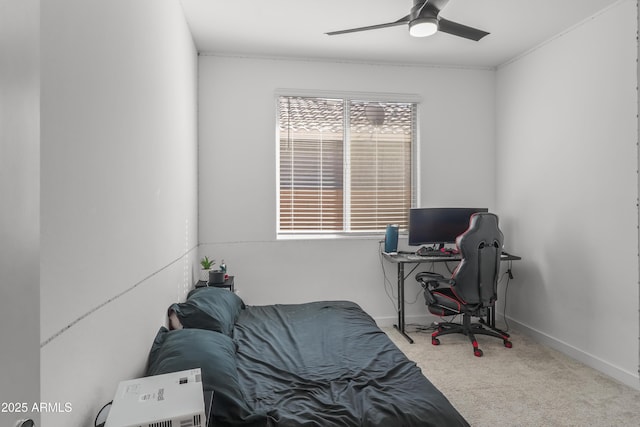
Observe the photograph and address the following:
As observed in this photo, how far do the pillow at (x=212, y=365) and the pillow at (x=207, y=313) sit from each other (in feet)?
1.03

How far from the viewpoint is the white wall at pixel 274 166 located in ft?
13.1

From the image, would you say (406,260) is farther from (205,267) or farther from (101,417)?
(101,417)

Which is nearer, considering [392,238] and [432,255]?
[432,255]

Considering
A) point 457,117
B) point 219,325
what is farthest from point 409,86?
→ point 219,325

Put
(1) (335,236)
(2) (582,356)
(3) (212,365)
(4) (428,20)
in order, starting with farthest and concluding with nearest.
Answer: (1) (335,236), (2) (582,356), (4) (428,20), (3) (212,365)

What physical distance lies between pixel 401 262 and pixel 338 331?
1516 mm

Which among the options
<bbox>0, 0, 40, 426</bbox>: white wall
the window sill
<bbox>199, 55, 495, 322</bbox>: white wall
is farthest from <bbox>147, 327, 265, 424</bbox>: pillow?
the window sill

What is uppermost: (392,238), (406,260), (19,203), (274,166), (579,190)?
(274,166)

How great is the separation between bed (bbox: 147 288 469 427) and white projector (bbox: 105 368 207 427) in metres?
0.20

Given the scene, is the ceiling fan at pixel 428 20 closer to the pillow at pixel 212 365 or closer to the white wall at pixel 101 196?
the white wall at pixel 101 196

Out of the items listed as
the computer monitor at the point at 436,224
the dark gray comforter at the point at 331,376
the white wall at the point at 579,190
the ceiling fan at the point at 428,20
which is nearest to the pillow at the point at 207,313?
the dark gray comforter at the point at 331,376

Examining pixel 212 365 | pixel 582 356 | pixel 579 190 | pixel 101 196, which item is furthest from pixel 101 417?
pixel 579 190

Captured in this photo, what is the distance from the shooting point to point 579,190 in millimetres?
3293

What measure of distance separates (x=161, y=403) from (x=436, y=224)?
11.2ft
